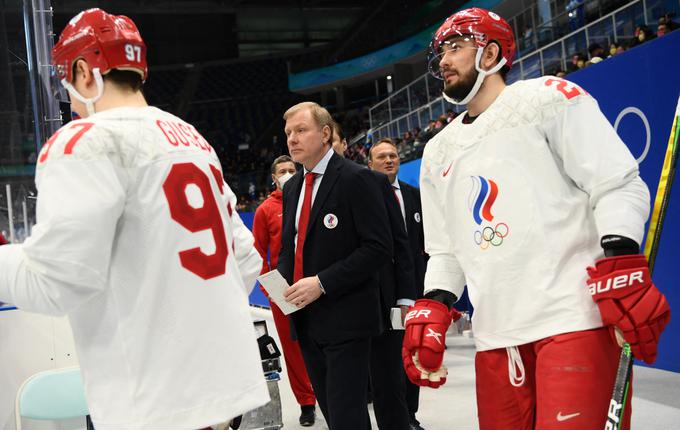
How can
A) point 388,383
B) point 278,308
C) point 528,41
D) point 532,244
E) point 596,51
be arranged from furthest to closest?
point 528,41 < point 596,51 < point 278,308 < point 388,383 < point 532,244

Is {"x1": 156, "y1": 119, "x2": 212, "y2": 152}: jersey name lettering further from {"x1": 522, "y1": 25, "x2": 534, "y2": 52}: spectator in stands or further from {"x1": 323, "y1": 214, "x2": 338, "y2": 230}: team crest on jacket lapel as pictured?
{"x1": 522, "y1": 25, "x2": 534, "y2": 52}: spectator in stands

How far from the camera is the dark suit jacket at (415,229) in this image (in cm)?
466

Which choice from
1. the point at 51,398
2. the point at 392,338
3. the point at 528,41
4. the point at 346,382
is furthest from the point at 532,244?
the point at 528,41

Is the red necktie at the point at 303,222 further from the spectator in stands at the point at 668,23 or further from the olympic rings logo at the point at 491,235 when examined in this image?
the spectator in stands at the point at 668,23

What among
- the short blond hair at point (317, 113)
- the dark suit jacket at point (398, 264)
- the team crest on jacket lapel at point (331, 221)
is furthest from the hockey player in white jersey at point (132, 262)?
the dark suit jacket at point (398, 264)

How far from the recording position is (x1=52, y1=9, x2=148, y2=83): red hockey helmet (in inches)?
70.1

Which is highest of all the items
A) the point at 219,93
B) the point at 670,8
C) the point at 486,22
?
the point at 219,93

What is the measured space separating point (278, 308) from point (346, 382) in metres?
2.03

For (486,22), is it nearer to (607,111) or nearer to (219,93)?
(607,111)

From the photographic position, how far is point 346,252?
321 centimetres

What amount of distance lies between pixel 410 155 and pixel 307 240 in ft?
→ 28.2

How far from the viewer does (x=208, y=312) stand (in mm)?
1707

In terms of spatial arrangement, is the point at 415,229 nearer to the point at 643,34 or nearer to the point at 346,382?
the point at 346,382

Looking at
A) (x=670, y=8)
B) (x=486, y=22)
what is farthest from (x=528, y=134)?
(x=670, y=8)
